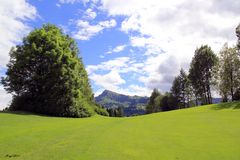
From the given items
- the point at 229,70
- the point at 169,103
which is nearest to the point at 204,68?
the point at 229,70

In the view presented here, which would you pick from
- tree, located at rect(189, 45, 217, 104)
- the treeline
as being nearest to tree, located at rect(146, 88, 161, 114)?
the treeline

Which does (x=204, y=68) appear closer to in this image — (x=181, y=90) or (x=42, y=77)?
(x=181, y=90)

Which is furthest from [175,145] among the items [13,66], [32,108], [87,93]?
[87,93]

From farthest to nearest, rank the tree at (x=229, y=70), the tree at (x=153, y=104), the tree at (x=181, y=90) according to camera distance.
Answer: the tree at (x=153, y=104)
the tree at (x=181, y=90)
the tree at (x=229, y=70)

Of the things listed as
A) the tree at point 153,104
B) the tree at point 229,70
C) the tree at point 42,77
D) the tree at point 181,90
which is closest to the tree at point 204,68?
the tree at point 229,70

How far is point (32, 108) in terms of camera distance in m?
63.0

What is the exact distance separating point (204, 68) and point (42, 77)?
182 feet

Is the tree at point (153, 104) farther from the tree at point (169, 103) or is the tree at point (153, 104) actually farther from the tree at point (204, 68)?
the tree at point (204, 68)

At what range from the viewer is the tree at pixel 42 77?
64062mm

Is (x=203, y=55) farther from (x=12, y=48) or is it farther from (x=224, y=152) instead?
(x=224, y=152)

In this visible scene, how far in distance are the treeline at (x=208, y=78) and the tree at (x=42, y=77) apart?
40.4m

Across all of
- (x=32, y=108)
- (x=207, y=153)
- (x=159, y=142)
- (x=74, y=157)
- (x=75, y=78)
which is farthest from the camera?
(x=75, y=78)

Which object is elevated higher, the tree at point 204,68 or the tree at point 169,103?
the tree at point 204,68

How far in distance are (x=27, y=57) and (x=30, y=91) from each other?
295 inches
